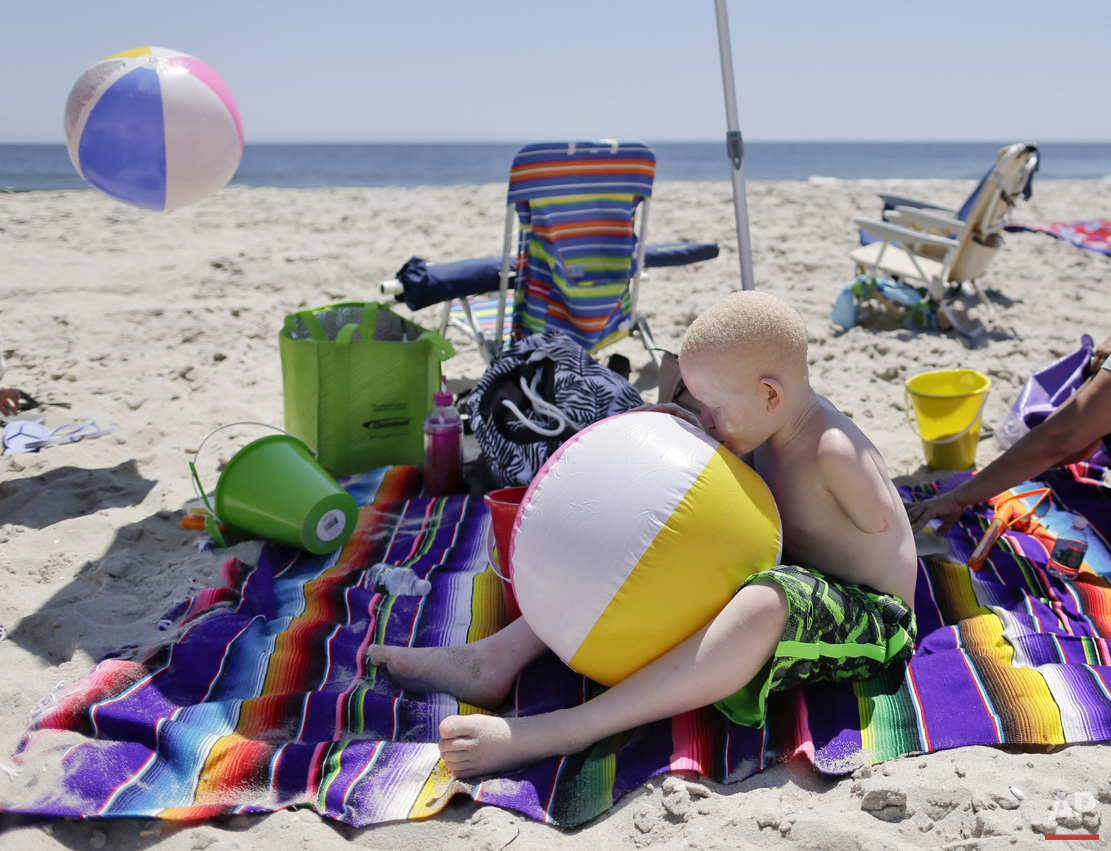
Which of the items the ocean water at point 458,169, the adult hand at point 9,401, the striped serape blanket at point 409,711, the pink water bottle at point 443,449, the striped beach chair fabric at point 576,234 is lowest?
the striped serape blanket at point 409,711

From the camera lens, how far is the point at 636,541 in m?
1.68

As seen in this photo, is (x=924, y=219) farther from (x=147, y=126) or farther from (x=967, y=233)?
(x=147, y=126)

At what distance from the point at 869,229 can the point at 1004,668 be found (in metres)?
4.45

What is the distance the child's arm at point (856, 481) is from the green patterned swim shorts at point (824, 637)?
7.2 inches

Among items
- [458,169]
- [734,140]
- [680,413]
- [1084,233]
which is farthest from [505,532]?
[458,169]

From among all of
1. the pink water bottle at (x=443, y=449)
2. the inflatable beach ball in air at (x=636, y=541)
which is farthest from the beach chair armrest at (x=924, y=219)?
the inflatable beach ball in air at (x=636, y=541)

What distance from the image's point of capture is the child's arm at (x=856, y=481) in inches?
72.2

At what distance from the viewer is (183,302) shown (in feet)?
19.0

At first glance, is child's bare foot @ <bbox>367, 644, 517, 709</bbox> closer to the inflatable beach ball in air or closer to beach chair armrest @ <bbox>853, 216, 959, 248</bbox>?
the inflatable beach ball in air

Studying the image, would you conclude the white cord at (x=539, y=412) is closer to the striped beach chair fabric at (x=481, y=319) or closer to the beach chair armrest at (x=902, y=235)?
the striped beach chair fabric at (x=481, y=319)

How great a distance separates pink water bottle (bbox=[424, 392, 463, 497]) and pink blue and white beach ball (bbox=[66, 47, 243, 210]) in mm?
1255

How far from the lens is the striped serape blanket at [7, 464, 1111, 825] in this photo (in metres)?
1.74

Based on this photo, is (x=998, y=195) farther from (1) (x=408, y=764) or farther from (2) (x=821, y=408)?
(1) (x=408, y=764)

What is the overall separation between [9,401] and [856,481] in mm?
3727
